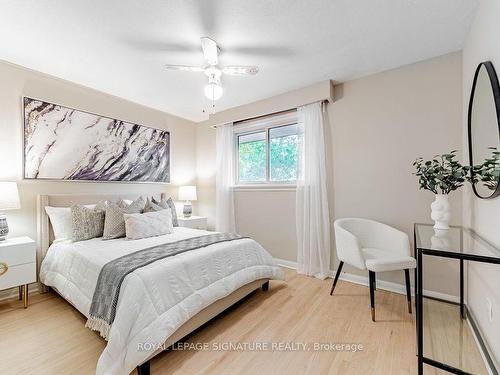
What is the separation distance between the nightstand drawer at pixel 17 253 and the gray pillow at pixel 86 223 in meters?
0.35

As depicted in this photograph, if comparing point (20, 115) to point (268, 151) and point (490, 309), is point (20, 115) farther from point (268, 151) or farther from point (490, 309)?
point (490, 309)

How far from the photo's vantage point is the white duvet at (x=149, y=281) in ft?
4.45

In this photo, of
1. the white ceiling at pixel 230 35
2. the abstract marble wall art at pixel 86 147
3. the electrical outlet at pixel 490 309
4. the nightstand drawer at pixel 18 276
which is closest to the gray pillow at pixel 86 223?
the nightstand drawer at pixel 18 276

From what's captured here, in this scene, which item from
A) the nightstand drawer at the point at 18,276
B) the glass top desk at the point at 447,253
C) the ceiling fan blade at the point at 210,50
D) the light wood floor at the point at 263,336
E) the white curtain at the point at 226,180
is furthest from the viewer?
the white curtain at the point at 226,180

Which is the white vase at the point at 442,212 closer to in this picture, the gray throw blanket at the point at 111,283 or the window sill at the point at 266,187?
the window sill at the point at 266,187

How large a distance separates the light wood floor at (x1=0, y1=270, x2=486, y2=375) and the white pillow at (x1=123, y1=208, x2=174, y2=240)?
853mm

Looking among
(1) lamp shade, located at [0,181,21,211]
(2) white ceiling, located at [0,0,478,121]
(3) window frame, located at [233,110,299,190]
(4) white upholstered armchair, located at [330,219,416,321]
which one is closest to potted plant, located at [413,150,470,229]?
(4) white upholstered armchair, located at [330,219,416,321]

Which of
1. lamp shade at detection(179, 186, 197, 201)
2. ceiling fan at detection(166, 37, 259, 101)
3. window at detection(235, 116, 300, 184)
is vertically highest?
ceiling fan at detection(166, 37, 259, 101)

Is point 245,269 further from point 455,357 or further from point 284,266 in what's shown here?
point 455,357

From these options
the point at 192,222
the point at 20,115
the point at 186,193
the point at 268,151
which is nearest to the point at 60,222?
the point at 20,115

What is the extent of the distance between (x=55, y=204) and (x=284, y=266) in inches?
117

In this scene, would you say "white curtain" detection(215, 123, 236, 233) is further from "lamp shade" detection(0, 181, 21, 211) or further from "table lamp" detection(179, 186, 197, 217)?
"lamp shade" detection(0, 181, 21, 211)

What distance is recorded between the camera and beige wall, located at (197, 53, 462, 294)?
2.26m

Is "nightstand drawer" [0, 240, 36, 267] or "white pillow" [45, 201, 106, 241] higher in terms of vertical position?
"white pillow" [45, 201, 106, 241]
